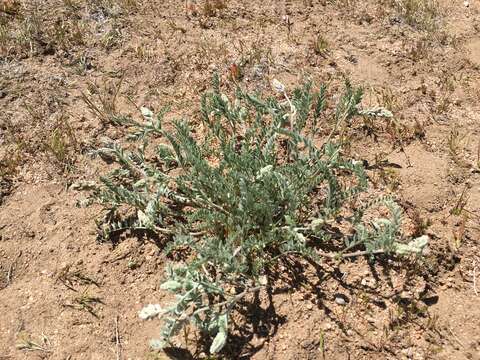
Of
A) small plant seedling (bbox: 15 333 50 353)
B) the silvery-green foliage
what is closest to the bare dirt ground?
small plant seedling (bbox: 15 333 50 353)

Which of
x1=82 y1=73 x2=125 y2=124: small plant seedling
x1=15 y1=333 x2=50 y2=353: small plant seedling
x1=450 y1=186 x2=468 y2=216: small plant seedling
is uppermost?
x1=82 y1=73 x2=125 y2=124: small plant seedling

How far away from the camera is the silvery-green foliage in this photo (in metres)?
2.91

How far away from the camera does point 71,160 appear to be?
416cm

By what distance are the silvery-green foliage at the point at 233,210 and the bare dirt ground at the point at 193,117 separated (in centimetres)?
22

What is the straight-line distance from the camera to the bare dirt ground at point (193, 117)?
3105 mm

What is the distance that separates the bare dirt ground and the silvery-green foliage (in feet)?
0.71

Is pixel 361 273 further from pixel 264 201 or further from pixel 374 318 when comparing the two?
pixel 264 201

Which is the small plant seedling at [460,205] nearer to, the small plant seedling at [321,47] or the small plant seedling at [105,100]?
the small plant seedling at [321,47]

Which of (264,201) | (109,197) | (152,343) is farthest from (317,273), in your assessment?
(109,197)

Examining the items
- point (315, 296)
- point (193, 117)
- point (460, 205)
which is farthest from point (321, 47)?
point (315, 296)

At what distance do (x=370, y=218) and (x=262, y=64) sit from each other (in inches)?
80.4

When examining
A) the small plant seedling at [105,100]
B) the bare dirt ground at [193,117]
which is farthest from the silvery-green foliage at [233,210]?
the small plant seedling at [105,100]

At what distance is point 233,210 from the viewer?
3.30 meters

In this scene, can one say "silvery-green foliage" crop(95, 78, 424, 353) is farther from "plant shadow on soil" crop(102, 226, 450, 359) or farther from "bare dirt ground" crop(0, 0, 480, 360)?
"bare dirt ground" crop(0, 0, 480, 360)
